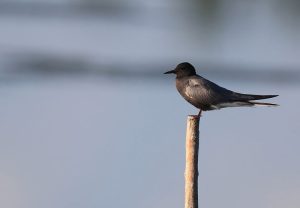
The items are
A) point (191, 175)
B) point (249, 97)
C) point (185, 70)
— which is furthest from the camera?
point (185, 70)

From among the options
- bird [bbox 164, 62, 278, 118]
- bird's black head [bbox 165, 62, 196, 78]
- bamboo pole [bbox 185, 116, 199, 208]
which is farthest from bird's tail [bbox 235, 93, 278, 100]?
bamboo pole [bbox 185, 116, 199, 208]

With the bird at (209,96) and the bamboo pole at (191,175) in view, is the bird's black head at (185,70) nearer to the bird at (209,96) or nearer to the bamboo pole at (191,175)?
the bird at (209,96)

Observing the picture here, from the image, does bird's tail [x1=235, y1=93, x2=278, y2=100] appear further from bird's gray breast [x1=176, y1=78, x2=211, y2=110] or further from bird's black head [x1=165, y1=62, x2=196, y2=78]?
bird's black head [x1=165, y1=62, x2=196, y2=78]

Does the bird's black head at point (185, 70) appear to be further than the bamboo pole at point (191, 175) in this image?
Yes

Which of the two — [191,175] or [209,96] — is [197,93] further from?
[191,175]

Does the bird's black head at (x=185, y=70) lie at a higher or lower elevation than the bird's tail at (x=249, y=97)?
higher

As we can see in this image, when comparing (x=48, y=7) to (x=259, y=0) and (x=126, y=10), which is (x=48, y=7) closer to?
(x=126, y=10)

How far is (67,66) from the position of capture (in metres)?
24.6

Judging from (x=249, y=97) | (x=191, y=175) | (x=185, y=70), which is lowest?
(x=191, y=175)

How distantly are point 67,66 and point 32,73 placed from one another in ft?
6.11

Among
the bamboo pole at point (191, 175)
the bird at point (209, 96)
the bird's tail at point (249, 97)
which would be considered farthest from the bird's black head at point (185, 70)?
the bamboo pole at point (191, 175)

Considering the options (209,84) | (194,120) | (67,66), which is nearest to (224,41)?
(67,66)

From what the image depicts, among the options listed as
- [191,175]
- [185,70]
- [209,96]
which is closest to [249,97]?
[209,96]

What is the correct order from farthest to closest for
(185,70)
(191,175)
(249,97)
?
(185,70)
(249,97)
(191,175)
